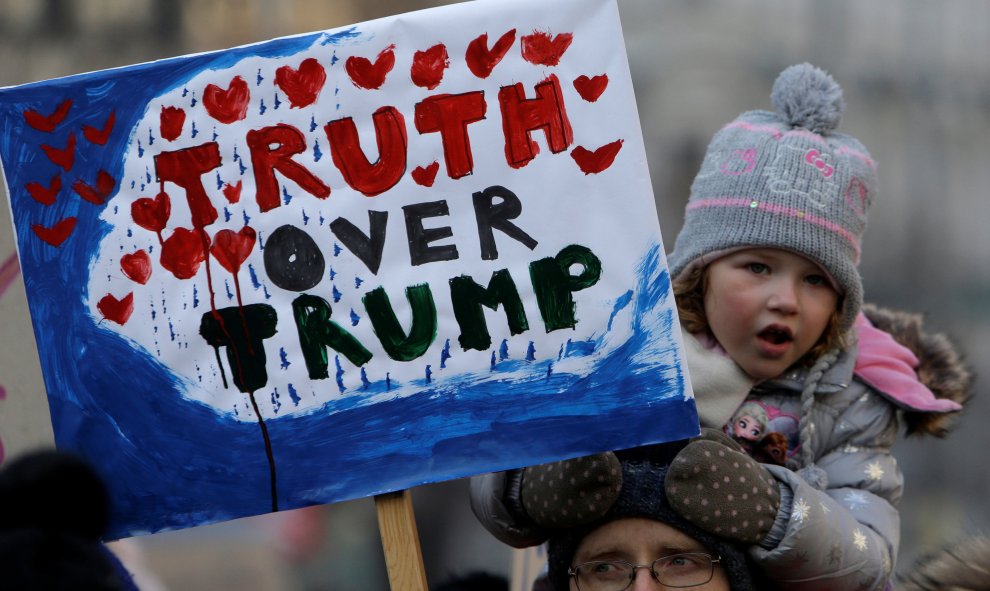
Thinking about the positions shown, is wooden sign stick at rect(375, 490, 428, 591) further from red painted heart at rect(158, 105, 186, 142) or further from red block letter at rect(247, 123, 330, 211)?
red painted heart at rect(158, 105, 186, 142)

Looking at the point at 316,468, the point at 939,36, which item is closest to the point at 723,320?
the point at 316,468

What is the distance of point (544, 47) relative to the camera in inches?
86.5

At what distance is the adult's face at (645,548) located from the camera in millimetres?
2330

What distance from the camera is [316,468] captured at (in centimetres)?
220

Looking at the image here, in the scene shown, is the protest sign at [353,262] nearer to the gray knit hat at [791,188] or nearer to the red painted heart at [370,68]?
the red painted heart at [370,68]

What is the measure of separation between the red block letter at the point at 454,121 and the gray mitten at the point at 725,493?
2.01 feet

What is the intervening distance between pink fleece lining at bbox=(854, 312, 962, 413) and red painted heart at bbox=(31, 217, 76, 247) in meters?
1.44

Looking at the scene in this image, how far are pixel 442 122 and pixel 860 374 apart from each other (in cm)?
95

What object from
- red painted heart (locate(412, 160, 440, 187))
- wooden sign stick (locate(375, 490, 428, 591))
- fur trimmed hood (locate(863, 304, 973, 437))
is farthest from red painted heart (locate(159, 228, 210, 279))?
fur trimmed hood (locate(863, 304, 973, 437))

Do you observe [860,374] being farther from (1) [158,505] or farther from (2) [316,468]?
(1) [158,505]

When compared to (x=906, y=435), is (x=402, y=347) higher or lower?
higher

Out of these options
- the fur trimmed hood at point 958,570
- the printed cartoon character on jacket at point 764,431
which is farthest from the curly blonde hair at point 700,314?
the fur trimmed hood at point 958,570

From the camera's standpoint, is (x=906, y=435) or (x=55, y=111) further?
(x=906, y=435)

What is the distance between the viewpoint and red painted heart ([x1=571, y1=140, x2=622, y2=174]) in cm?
219
